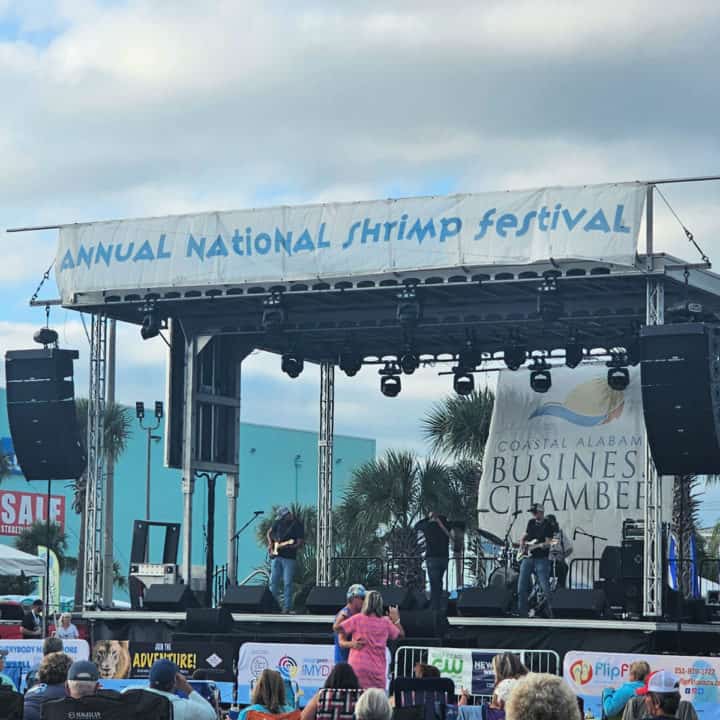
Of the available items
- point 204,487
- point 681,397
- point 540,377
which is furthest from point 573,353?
point 204,487

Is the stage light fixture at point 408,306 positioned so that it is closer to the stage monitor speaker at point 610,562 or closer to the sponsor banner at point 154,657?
the stage monitor speaker at point 610,562

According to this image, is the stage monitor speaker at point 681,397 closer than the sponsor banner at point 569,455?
Yes

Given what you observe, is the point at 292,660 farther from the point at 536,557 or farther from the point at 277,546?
the point at 277,546

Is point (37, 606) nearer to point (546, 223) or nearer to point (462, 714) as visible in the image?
point (546, 223)

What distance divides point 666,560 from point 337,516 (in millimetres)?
14029

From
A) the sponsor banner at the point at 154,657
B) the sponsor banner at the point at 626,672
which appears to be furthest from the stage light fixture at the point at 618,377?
the sponsor banner at the point at 626,672

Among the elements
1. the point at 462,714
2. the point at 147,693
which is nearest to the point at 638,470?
the point at 462,714

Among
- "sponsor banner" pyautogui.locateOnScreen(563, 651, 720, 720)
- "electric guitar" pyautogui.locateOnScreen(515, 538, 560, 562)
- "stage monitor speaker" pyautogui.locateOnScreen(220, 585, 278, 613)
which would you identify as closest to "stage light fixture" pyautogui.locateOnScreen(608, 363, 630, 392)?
"electric guitar" pyautogui.locateOnScreen(515, 538, 560, 562)

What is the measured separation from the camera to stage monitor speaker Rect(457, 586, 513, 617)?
20.8 meters

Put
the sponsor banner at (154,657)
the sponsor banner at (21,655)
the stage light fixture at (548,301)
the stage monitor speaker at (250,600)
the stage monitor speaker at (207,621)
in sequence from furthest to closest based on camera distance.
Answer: the stage monitor speaker at (250,600)
the stage monitor speaker at (207,621)
the stage light fixture at (548,301)
the sponsor banner at (154,657)
the sponsor banner at (21,655)

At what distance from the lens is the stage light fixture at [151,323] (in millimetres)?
23062

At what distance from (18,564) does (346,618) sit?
70.4ft

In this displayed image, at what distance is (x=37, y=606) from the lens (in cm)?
2294

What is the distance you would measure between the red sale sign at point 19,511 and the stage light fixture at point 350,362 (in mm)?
27328
